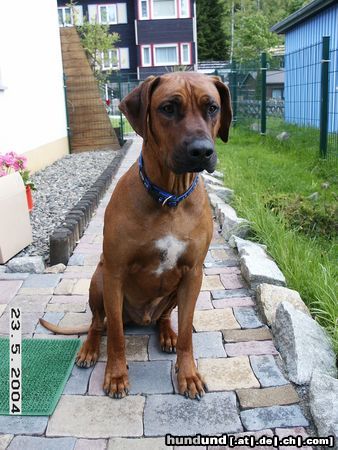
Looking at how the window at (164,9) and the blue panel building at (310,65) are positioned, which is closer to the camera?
the blue panel building at (310,65)

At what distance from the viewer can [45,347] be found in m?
2.81

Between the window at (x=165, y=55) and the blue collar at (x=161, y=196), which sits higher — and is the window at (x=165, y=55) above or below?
above

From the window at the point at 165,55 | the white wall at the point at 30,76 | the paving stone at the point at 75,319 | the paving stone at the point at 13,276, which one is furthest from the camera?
the window at the point at 165,55

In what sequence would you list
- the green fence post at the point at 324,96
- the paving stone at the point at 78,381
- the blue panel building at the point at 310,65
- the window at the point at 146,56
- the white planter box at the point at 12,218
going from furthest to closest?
the window at the point at 146,56
the blue panel building at the point at 310,65
the green fence post at the point at 324,96
the white planter box at the point at 12,218
the paving stone at the point at 78,381

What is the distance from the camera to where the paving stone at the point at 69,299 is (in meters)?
3.42

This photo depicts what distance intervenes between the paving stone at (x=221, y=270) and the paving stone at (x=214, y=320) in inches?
26.6

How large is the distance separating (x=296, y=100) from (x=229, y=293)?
31.5 ft

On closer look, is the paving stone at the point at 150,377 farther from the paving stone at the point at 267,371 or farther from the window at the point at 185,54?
the window at the point at 185,54

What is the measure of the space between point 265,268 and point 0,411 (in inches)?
80.3

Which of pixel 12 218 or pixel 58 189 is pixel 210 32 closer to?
pixel 58 189

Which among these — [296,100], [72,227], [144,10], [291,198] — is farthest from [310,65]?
[144,10]

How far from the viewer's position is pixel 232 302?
335cm

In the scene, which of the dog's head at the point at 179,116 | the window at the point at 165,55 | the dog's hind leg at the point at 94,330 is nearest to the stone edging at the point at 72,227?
the dog's hind leg at the point at 94,330

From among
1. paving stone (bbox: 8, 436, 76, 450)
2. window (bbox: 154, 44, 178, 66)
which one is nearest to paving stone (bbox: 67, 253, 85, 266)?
paving stone (bbox: 8, 436, 76, 450)
